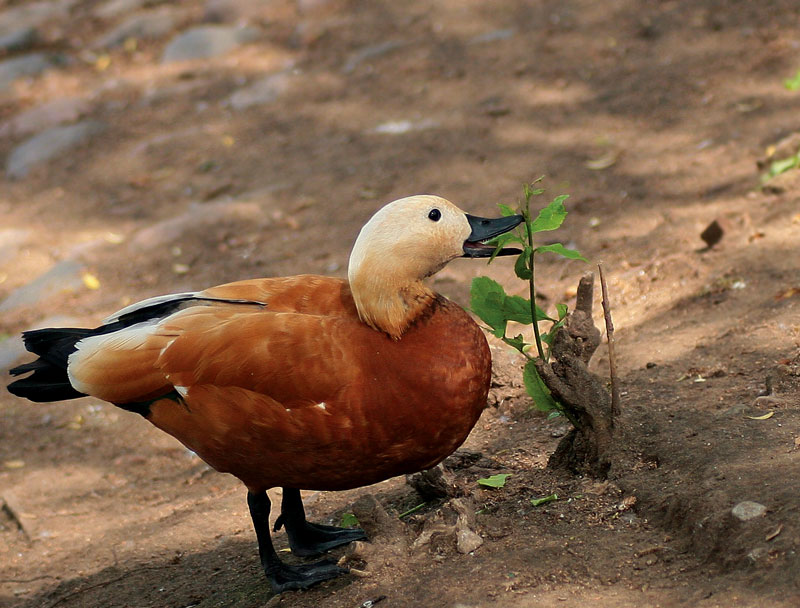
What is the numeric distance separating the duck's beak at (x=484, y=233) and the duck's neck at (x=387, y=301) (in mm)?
217

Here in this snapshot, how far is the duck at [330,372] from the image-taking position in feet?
8.58

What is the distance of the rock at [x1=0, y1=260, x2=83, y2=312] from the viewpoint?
5645mm

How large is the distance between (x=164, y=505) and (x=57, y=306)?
6.96 feet

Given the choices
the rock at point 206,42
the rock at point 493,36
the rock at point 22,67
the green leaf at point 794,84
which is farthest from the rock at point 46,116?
the green leaf at point 794,84

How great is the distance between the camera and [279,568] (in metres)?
2.91

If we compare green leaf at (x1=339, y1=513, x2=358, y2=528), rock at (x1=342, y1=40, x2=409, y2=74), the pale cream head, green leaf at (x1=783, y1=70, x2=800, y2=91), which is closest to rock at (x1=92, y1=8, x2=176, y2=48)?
rock at (x1=342, y1=40, x2=409, y2=74)

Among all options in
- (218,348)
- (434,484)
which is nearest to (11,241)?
(218,348)

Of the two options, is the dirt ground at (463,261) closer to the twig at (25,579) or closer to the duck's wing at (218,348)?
the twig at (25,579)

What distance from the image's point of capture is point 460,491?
9.83 feet

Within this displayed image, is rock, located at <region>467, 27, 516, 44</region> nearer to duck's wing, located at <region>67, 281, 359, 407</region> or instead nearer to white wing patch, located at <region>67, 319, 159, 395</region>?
duck's wing, located at <region>67, 281, 359, 407</region>

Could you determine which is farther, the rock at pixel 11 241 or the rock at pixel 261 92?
the rock at pixel 261 92

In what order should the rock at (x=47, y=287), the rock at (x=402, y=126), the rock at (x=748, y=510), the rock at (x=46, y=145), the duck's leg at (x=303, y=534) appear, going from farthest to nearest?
the rock at (x=46, y=145)
the rock at (x=402, y=126)
the rock at (x=47, y=287)
the duck's leg at (x=303, y=534)
the rock at (x=748, y=510)

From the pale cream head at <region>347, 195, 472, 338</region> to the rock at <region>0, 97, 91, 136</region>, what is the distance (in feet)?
18.5

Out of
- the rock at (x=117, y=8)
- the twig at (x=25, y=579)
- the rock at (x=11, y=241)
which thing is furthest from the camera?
the rock at (x=117, y=8)
